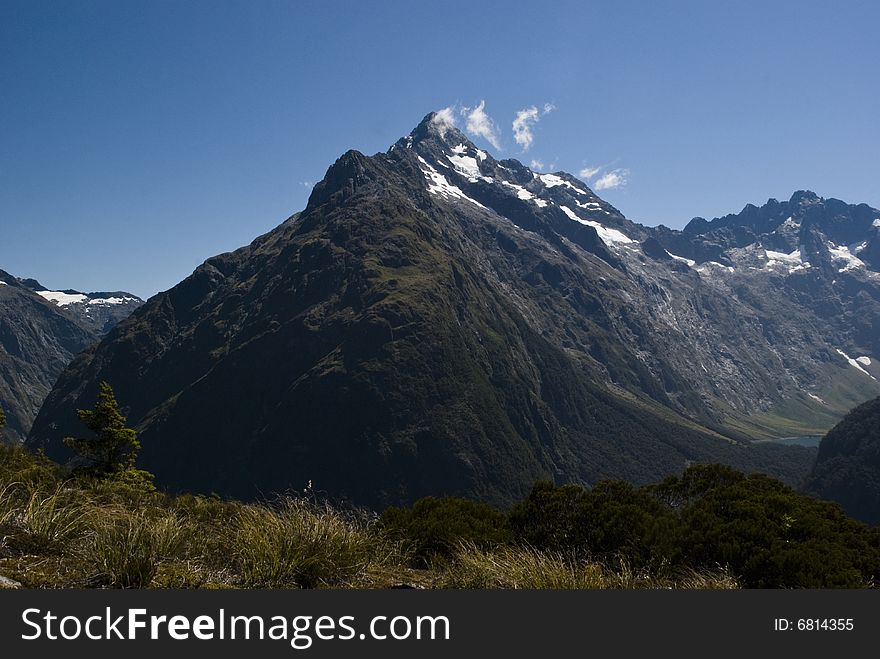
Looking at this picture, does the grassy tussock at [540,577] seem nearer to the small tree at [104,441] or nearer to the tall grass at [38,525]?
the tall grass at [38,525]

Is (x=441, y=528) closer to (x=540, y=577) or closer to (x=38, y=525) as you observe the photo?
(x=540, y=577)

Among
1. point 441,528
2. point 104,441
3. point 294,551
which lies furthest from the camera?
point 104,441

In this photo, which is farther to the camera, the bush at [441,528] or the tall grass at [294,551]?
the bush at [441,528]

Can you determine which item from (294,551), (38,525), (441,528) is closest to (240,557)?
(294,551)

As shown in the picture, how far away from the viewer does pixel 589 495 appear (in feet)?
63.3

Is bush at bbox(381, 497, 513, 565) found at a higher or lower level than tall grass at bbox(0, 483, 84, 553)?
lower

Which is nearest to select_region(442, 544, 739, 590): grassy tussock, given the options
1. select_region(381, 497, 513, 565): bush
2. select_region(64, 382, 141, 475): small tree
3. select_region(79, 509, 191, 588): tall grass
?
select_region(381, 497, 513, 565): bush

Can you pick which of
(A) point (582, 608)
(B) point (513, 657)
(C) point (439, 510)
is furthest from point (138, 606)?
(C) point (439, 510)

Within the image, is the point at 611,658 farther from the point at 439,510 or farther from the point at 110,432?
the point at 110,432

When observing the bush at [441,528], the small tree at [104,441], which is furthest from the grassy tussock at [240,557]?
the small tree at [104,441]

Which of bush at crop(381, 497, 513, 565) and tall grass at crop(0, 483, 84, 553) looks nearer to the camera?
tall grass at crop(0, 483, 84, 553)

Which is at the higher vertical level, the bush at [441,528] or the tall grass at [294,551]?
the tall grass at [294,551]

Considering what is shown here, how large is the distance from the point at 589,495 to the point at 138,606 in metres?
14.9

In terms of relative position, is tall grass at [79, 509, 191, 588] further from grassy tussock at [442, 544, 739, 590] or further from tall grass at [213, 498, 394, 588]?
grassy tussock at [442, 544, 739, 590]
